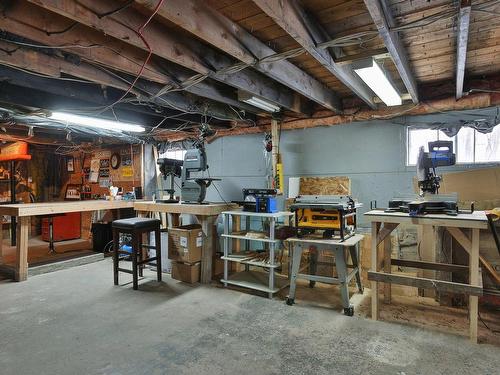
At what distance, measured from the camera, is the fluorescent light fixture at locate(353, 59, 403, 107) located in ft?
8.06

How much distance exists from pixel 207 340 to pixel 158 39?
88.8 inches

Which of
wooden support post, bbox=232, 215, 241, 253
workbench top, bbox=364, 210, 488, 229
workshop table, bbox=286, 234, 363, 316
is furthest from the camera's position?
wooden support post, bbox=232, 215, 241, 253

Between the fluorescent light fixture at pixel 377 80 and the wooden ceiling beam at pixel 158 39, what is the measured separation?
40.1 inches

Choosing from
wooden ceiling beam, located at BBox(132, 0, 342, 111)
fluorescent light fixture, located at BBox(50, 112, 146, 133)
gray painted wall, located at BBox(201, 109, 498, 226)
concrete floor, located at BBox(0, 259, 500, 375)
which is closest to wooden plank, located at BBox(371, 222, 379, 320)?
concrete floor, located at BBox(0, 259, 500, 375)

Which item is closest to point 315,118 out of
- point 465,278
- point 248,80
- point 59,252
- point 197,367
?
point 248,80

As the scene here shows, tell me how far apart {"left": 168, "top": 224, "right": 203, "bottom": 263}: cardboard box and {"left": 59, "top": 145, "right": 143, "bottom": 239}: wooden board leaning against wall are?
7.83ft

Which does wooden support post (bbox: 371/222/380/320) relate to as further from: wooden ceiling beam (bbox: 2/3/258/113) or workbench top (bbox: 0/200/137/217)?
workbench top (bbox: 0/200/137/217)

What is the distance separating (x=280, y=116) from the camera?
429cm

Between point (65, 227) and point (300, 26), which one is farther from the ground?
point (300, 26)

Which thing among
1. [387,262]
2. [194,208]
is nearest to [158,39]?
[194,208]

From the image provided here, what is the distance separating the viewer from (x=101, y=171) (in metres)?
6.40

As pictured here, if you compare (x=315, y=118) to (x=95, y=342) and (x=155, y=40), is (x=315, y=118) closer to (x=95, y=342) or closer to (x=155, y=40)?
(x=155, y=40)

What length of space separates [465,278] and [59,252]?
5.85 metres

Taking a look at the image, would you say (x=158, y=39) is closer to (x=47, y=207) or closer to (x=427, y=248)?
(x=47, y=207)
